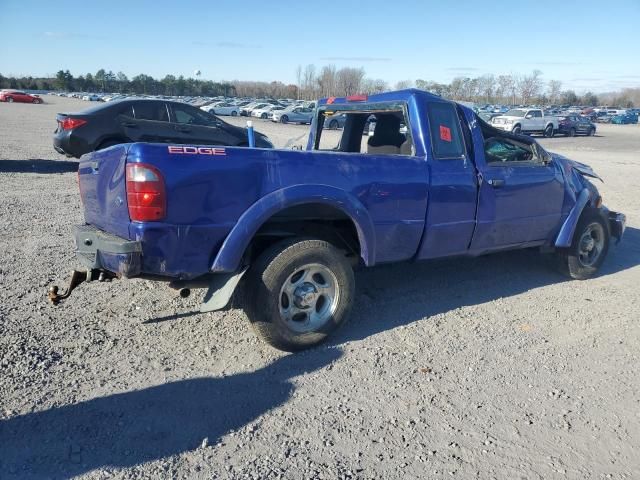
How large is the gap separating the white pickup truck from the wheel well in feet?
104

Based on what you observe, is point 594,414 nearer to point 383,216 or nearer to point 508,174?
point 383,216

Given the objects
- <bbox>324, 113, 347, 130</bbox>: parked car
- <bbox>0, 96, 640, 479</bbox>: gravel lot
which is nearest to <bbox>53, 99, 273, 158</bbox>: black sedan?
<bbox>324, 113, 347, 130</bbox>: parked car

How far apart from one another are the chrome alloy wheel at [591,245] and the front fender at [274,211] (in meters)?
3.20

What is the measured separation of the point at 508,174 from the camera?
5137 millimetres

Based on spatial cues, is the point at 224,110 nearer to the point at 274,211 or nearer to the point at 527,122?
the point at 527,122

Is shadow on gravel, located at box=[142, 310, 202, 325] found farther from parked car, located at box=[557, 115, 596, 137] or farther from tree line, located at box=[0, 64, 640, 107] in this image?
tree line, located at box=[0, 64, 640, 107]

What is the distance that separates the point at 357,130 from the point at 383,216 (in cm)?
185

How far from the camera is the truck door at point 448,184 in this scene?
15.1ft

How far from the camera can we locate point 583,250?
6121 mm

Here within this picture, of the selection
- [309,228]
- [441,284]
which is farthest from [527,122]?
[309,228]

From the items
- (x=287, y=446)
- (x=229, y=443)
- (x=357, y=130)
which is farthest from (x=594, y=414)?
(x=357, y=130)

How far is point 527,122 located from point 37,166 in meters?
30.4

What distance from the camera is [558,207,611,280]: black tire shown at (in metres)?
5.94

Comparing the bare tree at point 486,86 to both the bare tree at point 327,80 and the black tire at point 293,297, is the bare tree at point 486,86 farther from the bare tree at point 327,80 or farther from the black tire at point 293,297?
the black tire at point 293,297
